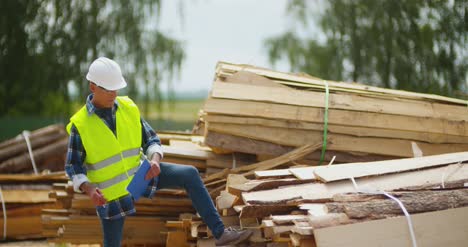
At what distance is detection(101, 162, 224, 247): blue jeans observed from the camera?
5227 millimetres

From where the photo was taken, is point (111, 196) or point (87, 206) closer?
point (111, 196)

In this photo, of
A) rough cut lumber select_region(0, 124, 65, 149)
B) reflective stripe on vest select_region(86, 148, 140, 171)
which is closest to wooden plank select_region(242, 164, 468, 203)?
reflective stripe on vest select_region(86, 148, 140, 171)

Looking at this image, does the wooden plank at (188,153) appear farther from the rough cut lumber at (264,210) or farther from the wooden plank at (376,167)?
the rough cut lumber at (264,210)

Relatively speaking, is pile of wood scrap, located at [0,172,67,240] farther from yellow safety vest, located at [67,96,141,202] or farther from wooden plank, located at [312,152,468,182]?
wooden plank, located at [312,152,468,182]

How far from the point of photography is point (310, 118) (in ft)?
21.5

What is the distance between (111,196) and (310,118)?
2.30 m

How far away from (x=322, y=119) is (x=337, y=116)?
0.16 metres

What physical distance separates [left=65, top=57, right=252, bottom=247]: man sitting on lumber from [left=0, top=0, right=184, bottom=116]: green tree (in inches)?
531

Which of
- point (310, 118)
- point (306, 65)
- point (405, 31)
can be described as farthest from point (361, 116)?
point (306, 65)

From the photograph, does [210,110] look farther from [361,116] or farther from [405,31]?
[405,31]

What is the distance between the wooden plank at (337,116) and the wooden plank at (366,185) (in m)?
1.14

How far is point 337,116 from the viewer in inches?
261

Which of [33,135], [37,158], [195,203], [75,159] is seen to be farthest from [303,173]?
[33,135]

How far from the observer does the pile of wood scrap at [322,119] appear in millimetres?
6445
